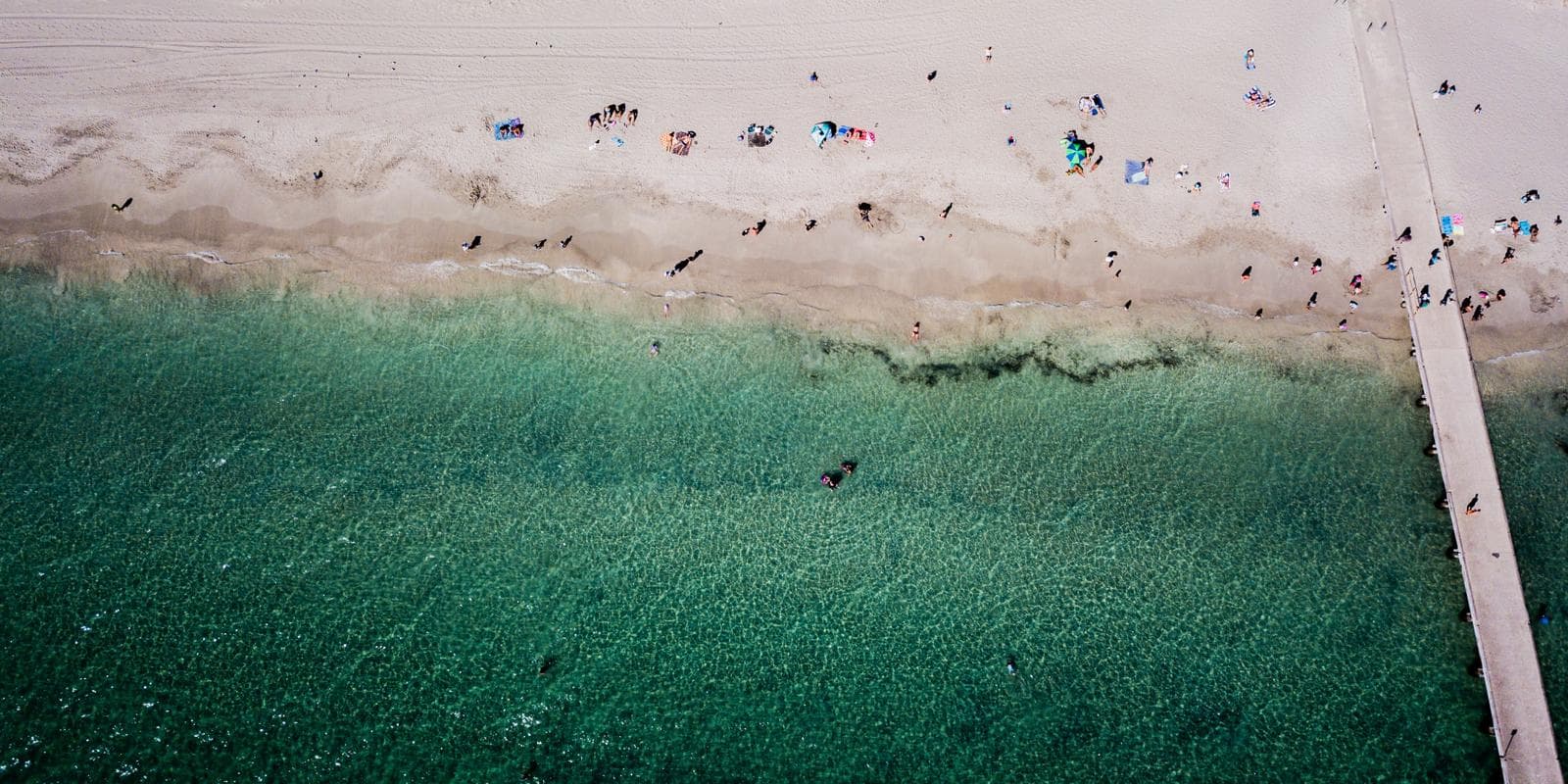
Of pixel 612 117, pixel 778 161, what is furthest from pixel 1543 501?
pixel 612 117

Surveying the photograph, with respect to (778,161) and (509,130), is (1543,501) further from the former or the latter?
(509,130)

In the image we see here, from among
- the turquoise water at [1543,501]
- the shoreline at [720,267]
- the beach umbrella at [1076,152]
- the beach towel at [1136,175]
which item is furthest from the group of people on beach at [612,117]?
the turquoise water at [1543,501]

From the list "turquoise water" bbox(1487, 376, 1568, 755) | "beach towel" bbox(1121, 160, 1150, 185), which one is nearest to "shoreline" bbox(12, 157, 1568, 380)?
"beach towel" bbox(1121, 160, 1150, 185)

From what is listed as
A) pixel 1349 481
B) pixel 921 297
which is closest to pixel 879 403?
pixel 921 297

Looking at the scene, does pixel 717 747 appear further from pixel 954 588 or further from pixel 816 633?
pixel 954 588

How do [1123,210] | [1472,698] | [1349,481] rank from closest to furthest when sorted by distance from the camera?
[1472,698] < [1349,481] < [1123,210]

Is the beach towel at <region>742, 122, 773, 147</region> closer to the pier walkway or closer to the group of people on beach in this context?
the group of people on beach
